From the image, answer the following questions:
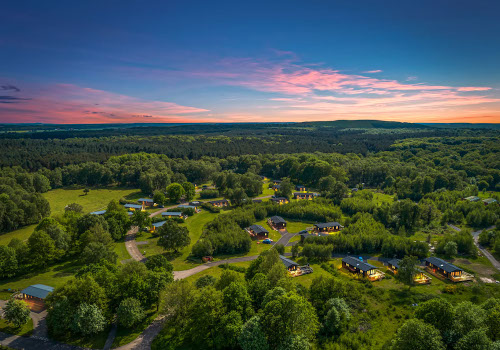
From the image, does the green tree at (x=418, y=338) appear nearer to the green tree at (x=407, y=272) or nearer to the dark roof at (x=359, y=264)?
the green tree at (x=407, y=272)

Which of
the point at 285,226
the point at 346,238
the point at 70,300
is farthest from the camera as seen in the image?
the point at 285,226

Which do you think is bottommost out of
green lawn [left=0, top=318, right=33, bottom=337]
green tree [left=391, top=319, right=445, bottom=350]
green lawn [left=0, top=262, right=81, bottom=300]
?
green lawn [left=0, top=262, right=81, bottom=300]

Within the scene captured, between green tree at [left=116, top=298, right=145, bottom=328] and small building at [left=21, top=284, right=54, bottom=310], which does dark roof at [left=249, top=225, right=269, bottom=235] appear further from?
small building at [left=21, top=284, right=54, bottom=310]

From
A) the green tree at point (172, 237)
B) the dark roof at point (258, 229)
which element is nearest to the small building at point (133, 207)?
the green tree at point (172, 237)

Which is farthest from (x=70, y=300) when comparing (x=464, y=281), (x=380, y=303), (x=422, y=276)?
(x=464, y=281)

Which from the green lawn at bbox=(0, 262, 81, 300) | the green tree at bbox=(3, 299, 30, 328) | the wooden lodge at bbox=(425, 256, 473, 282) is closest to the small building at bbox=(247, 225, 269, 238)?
the wooden lodge at bbox=(425, 256, 473, 282)

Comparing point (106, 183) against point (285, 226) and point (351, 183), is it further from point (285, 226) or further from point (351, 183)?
point (351, 183)
